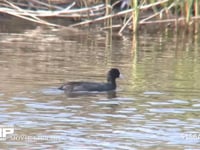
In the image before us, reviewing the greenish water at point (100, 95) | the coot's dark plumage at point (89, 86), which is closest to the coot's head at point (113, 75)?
the coot's dark plumage at point (89, 86)

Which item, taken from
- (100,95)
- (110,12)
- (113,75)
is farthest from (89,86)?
(110,12)

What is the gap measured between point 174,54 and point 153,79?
3.97 metres

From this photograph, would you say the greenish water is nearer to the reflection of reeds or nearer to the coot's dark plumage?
the coot's dark plumage

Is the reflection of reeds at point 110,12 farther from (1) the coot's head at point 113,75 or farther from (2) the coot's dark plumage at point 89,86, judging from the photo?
(2) the coot's dark plumage at point 89,86

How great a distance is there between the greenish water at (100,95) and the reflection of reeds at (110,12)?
77 centimetres

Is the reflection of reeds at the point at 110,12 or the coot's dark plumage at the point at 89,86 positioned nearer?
the coot's dark plumage at the point at 89,86

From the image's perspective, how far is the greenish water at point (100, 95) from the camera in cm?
1108

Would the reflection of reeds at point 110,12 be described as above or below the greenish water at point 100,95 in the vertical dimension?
above

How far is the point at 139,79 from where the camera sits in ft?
52.1

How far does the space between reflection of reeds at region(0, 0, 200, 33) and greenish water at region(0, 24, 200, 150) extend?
30.5 inches

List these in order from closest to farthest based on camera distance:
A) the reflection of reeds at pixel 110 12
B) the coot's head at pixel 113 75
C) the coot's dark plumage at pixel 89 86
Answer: the coot's dark plumage at pixel 89 86 → the coot's head at pixel 113 75 → the reflection of reeds at pixel 110 12

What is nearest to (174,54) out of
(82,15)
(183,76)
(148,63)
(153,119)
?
(148,63)

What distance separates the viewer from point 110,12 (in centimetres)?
2319

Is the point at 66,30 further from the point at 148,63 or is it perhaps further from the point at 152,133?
the point at 152,133
